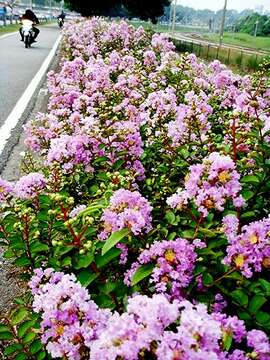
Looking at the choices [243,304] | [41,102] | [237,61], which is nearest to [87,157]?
[243,304]

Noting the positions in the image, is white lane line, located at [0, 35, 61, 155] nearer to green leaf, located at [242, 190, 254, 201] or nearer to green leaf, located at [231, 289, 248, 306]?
green leaf, located at [242, 190, 254, 201]

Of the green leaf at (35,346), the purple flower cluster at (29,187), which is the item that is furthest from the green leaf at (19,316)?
the purple flower cluster at (29,187)

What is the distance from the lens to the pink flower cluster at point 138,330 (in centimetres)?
113

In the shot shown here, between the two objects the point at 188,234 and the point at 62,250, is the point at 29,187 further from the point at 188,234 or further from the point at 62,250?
the point at 188,234

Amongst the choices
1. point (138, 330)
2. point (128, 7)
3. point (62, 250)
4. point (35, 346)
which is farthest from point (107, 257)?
point (128, 7)

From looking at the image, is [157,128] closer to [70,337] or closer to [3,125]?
[70,337]

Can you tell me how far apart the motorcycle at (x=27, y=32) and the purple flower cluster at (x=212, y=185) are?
18501mm

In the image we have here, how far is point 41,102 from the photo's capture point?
8.50 meters

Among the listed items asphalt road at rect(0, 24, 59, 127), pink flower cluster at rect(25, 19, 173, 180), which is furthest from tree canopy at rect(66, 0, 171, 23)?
pink flower cluster at rect(25, 19, 173, 180)

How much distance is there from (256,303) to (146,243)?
433 millimetres

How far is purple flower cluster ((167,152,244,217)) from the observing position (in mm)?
1780

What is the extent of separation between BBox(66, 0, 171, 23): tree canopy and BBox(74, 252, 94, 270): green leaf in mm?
43761

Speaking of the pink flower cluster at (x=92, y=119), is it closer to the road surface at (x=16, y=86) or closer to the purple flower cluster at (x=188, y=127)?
the purple flower cluster at (x=188, y=127)

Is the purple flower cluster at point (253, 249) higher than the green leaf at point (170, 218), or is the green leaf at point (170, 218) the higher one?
the purple flower cluster at point (253, 249)
